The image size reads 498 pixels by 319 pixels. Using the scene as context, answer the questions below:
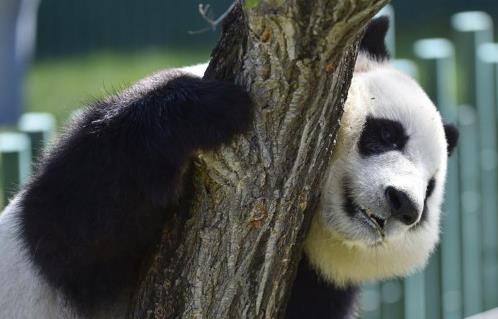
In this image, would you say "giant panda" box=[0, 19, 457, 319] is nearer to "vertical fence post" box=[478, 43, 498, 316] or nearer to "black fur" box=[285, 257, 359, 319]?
"black fur" box=[285, 257, 359, 319]

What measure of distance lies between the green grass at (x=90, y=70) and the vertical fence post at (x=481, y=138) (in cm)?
386

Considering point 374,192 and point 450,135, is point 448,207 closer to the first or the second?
point 450,135

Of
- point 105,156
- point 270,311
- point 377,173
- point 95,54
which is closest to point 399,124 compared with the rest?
point 377,173

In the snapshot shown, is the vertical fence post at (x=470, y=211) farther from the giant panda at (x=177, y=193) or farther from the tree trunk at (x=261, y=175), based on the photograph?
the tree trunk at (x=261, y=175)

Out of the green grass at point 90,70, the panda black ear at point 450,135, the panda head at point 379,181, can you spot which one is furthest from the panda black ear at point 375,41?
the green grass at point 90,70

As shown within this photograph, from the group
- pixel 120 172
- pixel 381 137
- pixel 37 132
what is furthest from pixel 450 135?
pixel 37 132

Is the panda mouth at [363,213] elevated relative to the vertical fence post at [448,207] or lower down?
elevated

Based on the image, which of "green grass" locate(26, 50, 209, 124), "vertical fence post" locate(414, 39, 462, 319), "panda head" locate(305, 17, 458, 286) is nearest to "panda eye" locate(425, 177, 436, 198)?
"panda head" locate(305, 17, 458, 286)

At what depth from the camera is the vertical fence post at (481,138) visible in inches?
231

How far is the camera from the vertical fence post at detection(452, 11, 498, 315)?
5.87 m

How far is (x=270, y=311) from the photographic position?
276 centimetres

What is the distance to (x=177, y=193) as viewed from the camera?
8.74 feet

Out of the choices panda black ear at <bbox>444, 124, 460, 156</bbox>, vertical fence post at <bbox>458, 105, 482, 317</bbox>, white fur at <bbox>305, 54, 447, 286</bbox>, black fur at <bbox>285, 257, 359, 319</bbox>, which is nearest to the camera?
white fur at <bbox>305, 54, 447, 286</bbox>

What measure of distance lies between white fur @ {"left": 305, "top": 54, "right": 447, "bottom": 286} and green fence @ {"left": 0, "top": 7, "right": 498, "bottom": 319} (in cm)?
198
